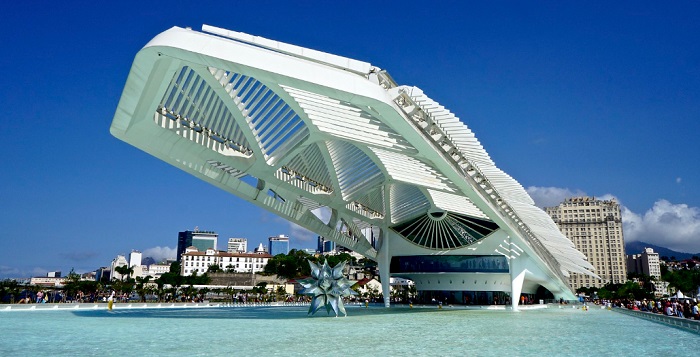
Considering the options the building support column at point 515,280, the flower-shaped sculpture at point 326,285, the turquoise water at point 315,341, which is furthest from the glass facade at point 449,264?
the turquoise water at point 315,341

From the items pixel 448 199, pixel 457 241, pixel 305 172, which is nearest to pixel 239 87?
pixel 305 172

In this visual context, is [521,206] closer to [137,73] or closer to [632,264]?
[137,73]

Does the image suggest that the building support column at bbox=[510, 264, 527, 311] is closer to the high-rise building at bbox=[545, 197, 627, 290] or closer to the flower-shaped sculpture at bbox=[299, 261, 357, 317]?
the flower-shaped sculpture at bbox=[299, 261, 357, 317]

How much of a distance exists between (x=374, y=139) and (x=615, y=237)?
13876 centimetres

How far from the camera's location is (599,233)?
146125 mm

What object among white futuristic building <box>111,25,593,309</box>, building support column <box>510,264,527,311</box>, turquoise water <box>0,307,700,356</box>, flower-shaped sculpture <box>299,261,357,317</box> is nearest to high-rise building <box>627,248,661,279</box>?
white futuristic building <box>111,25,593,309</box>

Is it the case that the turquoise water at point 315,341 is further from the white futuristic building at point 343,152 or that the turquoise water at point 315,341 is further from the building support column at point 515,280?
the building support column at point 515,280

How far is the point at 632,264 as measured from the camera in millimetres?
195750

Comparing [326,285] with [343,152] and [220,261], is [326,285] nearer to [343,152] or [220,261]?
[343,152]

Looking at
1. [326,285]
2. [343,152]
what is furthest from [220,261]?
[326,285]

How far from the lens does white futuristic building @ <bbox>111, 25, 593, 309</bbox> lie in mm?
18203

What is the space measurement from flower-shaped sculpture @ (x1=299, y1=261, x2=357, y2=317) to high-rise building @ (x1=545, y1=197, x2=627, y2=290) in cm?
12633

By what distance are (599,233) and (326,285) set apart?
134957 millimetres

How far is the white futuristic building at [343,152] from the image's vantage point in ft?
59.7
